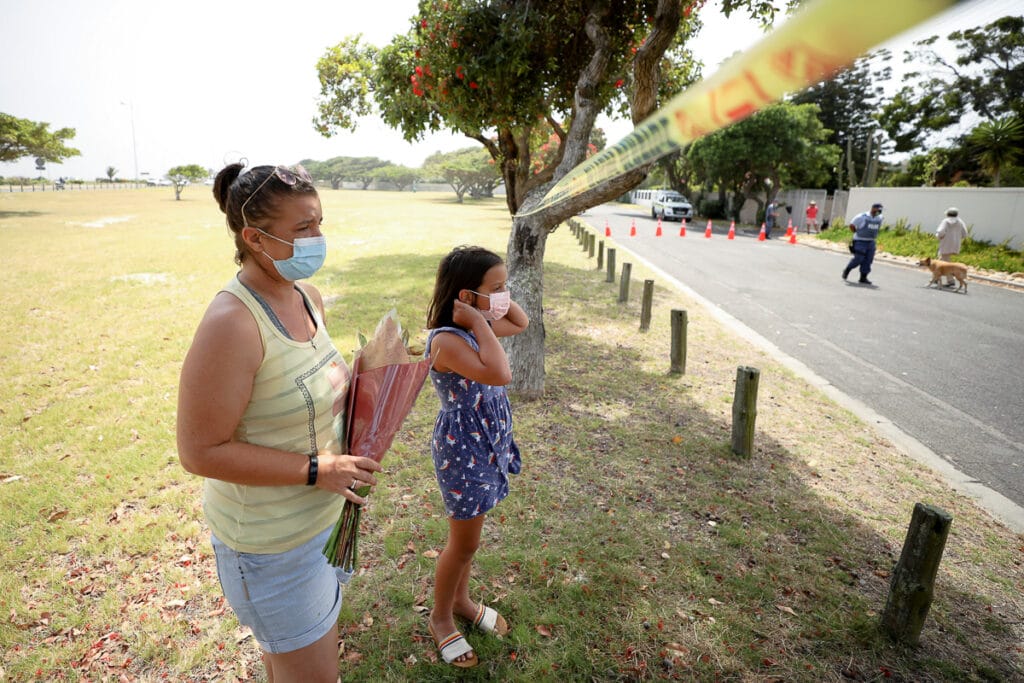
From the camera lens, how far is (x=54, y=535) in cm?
367

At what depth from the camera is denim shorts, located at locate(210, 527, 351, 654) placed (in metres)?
1.59

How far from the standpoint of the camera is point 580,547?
139 inches

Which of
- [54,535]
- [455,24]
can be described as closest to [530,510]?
[54,535]

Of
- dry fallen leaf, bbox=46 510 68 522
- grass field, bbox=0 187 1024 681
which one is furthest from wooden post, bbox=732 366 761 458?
dry fallen leaf, bbox=46 510 68 522

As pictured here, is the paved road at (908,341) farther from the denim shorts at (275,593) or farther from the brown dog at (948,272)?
the denim shorts at (275,593)

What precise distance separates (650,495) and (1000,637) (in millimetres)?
2054

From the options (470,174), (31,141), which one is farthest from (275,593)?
(470,174)

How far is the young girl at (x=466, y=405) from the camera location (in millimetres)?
2282

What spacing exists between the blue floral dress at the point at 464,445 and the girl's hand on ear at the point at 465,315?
0.04 m

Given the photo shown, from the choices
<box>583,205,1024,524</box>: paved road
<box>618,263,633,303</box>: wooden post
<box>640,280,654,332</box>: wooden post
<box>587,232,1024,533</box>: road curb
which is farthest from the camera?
<box>618,263,633,303</box>: wooden post

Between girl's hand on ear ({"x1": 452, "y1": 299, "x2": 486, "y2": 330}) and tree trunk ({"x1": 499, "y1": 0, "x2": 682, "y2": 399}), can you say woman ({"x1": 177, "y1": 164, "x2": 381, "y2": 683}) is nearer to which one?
girl's hand on ear ({"x1": 452, "y1": 299, "x2": 486, "y2": 330})

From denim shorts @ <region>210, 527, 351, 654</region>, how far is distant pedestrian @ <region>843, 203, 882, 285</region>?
14044 millimetres

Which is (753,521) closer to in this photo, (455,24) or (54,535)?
(54,535)

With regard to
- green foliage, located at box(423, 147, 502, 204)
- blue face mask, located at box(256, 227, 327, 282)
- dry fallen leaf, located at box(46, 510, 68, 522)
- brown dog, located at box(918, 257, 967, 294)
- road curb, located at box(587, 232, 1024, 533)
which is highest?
green foliage, located at box(423, 147, 502, 204)
